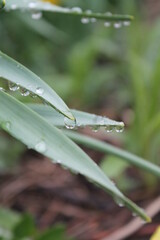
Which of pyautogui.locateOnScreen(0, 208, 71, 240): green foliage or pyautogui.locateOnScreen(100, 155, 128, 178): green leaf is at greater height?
pyautogui.locateOnScreen(100, 155, 128, 178): green leaf

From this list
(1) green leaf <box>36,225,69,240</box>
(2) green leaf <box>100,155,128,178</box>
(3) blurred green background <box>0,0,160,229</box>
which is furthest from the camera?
(3) blurred green background <box>0,0,160,229</box>

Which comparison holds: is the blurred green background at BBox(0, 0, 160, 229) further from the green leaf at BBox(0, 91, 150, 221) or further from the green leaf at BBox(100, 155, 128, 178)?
the green leaf at BBox(0, 91, 150, 221)

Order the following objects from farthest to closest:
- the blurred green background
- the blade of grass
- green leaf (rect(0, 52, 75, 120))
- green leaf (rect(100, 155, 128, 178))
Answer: the blurred green background
green leaf (rect(100, 155, 128, 178))
the blade of grass
green leaf (rect(0, 52, 75, 120))

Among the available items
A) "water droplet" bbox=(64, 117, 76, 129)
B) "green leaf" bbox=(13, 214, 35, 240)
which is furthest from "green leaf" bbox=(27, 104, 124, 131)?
"green leaf" bbox=(13, 214, 35, 240)

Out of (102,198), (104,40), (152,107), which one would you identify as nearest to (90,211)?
(102,198)

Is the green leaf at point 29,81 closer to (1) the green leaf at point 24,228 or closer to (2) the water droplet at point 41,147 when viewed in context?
(2) the water droplet at point 41,147

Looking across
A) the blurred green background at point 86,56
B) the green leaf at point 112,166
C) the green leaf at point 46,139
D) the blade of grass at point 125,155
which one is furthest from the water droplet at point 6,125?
the blurred green background at point 86,56

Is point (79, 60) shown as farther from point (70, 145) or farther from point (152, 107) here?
point (70, 145)
